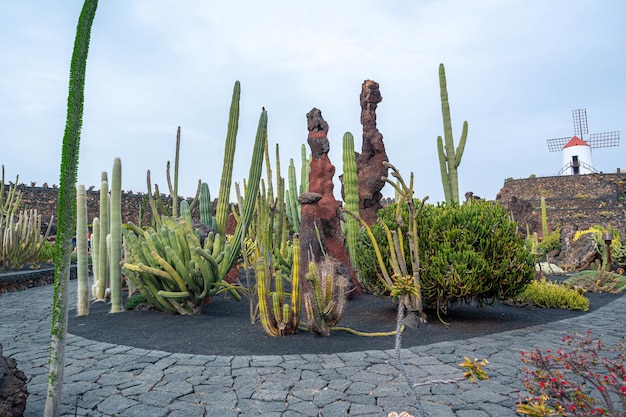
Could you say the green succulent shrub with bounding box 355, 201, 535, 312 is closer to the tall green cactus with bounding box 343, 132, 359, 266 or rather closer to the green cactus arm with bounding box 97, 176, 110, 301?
the tall green cactus with bounding box 343, 132, 359, 266

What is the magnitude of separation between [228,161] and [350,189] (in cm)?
241

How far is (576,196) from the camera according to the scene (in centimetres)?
3697

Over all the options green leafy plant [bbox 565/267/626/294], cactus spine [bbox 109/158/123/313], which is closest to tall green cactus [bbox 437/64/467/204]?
green leafy plant [bbox 565/267/626/294]

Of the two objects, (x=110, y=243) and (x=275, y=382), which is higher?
(x=110, y=243)

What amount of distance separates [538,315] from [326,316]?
366cm

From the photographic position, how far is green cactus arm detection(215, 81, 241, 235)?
746 centimetres

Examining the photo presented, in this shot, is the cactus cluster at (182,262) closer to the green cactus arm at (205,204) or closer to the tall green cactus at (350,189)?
the tall green cactus at (350,189)

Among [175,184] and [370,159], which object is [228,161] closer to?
[175,184]

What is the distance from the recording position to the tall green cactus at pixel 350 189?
8.22 m

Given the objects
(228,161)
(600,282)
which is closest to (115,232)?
(228,161)

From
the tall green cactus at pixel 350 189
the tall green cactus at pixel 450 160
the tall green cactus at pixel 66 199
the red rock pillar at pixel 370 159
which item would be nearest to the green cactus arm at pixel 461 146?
the tall green cactus at pixel 450 160

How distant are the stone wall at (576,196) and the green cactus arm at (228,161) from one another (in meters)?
27.4

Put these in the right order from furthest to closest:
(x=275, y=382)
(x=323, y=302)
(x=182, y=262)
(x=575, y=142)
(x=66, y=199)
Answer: (x=575, y=142), (x=182, y=262), (x=323, y=302), (x=275, y=382), (x=66, y=199)

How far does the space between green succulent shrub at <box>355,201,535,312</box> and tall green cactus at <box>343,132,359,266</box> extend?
2.06 meters
